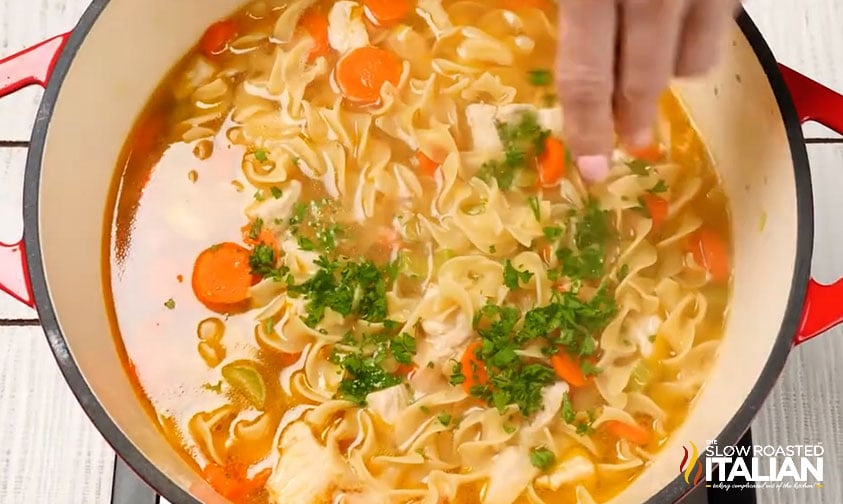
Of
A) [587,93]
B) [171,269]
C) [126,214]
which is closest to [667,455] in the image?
[587,93]

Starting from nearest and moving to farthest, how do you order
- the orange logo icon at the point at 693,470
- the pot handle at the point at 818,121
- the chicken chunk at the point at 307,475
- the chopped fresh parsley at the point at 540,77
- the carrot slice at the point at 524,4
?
the orange logo icon at the point at 693,470 < the pot handle at the point at 818,121 < the chicken chunk at the point at 307,475 < the chopped fresh parsley at the point at 540,77 < the carrot slice at the point at 524,4

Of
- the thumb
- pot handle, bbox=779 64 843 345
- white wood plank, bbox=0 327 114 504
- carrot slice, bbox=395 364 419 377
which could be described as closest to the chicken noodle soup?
carrot slice, bbox=395 364 419 377

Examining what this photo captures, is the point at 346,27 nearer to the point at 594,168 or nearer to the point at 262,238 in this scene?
the point at 262,238

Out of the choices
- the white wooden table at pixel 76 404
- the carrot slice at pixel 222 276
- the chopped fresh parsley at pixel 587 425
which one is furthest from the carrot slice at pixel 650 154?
the carrot slice at pixel 222 276

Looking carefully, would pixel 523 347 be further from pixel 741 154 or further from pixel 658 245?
pixel 741 154

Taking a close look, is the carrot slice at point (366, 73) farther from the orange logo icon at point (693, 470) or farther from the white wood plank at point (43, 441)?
the orange logo icon at point (693, 470)

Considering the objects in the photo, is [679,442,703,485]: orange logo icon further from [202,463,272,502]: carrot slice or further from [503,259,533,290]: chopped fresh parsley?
[202,463,272,502]: carrot slice

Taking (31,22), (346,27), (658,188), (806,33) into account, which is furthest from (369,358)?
(806,33)
